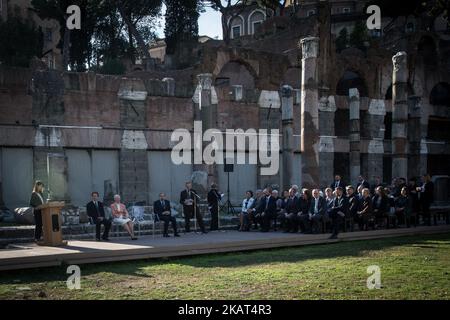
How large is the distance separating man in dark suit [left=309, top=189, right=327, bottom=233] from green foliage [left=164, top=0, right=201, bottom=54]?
3037cm

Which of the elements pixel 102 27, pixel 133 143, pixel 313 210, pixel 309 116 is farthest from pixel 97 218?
pixel 102 27

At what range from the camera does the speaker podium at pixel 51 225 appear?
42.4ft

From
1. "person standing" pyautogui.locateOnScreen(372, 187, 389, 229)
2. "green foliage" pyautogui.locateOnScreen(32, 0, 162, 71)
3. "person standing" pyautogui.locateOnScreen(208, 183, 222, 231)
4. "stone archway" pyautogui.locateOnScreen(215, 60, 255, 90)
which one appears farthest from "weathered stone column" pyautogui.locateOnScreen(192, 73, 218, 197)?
"green foliage" pyautogui.locateOnScreen(32, 0, 162, 71)

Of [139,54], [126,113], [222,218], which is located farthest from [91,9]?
[222,218]

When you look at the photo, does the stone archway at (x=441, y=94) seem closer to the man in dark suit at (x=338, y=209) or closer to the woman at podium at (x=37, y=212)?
the man in dark suit at (x=338, y=209)

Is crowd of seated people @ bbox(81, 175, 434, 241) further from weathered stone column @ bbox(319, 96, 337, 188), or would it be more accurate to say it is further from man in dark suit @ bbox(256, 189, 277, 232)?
weathered stone column @ bbox(319, 96, 337, 188)

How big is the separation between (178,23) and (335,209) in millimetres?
32116

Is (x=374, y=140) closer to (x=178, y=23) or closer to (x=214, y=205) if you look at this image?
(x=214, y=205)

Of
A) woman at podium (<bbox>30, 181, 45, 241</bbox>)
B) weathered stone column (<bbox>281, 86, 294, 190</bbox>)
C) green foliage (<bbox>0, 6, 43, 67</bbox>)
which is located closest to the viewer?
woman at podium (<bbox>30, 181, 45, 241</bbox>)

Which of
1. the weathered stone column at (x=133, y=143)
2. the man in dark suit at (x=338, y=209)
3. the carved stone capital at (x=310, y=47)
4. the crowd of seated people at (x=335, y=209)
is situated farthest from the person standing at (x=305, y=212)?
the weathered stone column at (x=133, y=143)

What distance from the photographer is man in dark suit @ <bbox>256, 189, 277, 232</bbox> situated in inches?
668

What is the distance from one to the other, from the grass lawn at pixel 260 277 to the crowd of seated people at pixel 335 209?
2856mm

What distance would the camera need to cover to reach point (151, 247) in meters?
12.3
